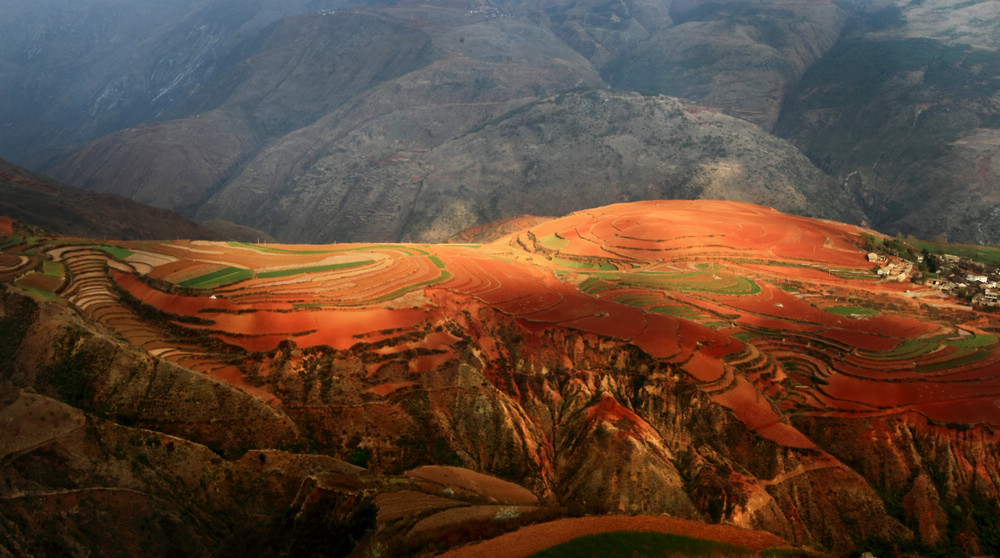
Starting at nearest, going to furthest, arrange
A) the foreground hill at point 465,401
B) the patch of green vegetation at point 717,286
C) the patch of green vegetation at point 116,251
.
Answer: the foreground hill at point 465,401 → the patch of green vegetation at point 116,251 → the patch of green vegetation at point 717,286

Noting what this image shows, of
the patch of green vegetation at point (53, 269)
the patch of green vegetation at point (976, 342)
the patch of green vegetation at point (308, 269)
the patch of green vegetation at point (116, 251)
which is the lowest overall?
the patch of green vegetation at point (976, 342)

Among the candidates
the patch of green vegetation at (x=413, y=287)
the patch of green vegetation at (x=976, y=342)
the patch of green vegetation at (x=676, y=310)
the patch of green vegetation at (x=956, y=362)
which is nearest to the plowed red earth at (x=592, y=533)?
the patch of green vegetation at (x=413, y=287)

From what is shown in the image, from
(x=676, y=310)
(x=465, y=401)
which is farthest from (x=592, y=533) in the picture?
(x=676, y=310)

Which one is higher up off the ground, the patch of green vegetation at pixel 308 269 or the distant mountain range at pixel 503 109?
the patch of green vegetation at pixel 308 269

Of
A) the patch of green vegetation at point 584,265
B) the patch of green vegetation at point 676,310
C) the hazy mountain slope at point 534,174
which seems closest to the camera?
the patch of green vegetation at point 676,310

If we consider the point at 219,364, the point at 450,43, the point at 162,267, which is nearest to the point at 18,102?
the point at 450,43

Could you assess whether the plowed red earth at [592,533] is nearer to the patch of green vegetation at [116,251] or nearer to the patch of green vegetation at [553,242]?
the patch of green vegetation at [116,251]

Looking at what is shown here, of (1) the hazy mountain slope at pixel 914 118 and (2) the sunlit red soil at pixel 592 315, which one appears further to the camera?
(1) the hazy mountain slope at pixel 914 118

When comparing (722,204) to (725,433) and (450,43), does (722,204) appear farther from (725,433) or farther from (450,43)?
(450,43)
